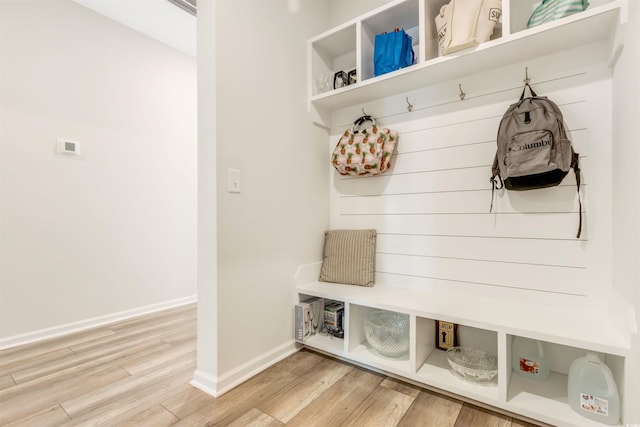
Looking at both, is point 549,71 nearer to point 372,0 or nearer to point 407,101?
point 407,101

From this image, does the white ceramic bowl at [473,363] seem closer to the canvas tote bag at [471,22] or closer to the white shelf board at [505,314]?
the white shelf board at [505,314]

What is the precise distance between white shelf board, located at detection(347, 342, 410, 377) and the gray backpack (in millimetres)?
1082

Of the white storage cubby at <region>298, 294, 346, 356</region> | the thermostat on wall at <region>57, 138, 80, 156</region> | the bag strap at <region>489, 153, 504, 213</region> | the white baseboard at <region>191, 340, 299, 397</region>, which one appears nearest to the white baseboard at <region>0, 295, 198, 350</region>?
the thermostat on wall at <region>57, 138, 80, 156</region>

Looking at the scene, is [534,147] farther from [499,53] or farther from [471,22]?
[471,22]

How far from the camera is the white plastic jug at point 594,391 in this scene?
1.18 metres

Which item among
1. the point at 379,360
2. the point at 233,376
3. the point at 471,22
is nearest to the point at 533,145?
the point at 471,22

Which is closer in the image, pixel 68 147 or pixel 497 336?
pixel 497 336

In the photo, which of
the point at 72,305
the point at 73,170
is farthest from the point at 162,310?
the point at 73,170

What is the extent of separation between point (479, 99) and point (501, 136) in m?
0.34

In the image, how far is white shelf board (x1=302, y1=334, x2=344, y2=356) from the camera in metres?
1.86

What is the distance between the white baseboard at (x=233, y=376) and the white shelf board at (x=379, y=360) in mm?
472

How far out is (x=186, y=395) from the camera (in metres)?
1.52

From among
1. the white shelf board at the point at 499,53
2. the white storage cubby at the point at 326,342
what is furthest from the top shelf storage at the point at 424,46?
the white storage cubby at the point at 326,342

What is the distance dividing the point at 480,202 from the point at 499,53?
0.78 metres
